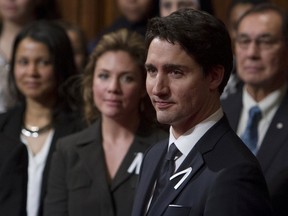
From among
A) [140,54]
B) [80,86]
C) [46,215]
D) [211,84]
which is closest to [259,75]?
[140,54]

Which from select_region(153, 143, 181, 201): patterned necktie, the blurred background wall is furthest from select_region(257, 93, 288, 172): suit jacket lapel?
the blurred background wall

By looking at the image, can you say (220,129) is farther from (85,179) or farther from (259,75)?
(259,75)

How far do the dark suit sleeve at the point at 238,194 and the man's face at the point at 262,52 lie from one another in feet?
4.54

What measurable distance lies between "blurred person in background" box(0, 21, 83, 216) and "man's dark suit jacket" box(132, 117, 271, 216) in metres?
1.32

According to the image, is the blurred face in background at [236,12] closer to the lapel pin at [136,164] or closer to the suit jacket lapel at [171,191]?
the lapel pin at [136,164]

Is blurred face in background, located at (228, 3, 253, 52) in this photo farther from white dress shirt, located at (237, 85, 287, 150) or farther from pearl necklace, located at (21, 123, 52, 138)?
pearl necklace, located at (21, 123, 52, 138)

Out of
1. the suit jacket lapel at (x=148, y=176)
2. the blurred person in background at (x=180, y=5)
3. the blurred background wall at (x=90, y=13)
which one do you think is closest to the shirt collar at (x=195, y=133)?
the suit jacket lapel at (x=148, y=176)

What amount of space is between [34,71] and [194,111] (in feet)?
5.05

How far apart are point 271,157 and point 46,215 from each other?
33.0 inches

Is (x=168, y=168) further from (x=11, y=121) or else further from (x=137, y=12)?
(x=137, y=12)

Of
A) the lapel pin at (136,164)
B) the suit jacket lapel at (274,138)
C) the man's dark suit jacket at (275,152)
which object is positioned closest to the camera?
the man's dark suit jacket at (275,152)

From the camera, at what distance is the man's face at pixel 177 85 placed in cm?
→ 197

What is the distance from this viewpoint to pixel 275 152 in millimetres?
2838

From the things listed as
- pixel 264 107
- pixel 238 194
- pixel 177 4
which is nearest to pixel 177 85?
pixel 238 194
